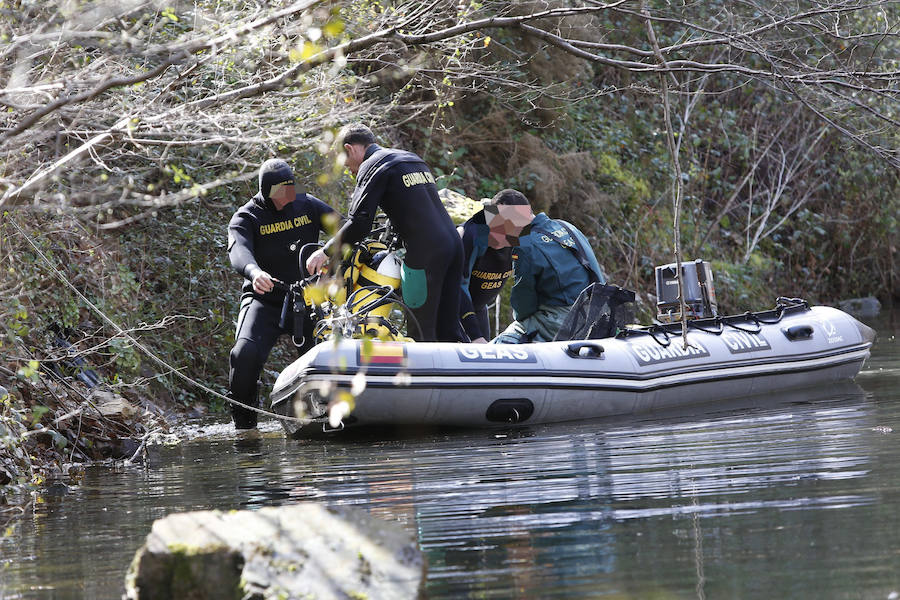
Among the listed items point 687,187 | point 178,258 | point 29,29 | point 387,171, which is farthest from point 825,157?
point 29,29

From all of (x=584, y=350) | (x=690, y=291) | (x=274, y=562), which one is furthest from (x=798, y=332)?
(x=274, y=562)

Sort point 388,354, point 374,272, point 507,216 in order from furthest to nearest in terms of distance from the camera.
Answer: point 507,216, point 374,272, point 388,354

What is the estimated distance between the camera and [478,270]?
317 inches

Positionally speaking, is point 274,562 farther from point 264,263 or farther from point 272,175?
point 264,263

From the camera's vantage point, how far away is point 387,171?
722 cm

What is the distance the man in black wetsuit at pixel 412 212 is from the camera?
23.7 ft

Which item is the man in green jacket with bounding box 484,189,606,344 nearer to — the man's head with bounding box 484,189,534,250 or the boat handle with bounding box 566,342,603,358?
the man's head with bounding box 484,189,534,250

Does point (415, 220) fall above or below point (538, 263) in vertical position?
above

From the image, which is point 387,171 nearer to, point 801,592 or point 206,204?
point 206,204

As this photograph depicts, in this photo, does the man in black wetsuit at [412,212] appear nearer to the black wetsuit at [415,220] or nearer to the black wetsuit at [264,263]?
the black wetsuit at [415,220]

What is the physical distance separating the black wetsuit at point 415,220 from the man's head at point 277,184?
18.9 inches

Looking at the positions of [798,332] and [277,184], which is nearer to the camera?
[277,184]

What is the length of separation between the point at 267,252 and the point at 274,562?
4.72 m

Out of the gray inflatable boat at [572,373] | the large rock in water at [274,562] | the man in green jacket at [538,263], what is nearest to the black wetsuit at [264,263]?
the gray inflatable boat at [572,373]
